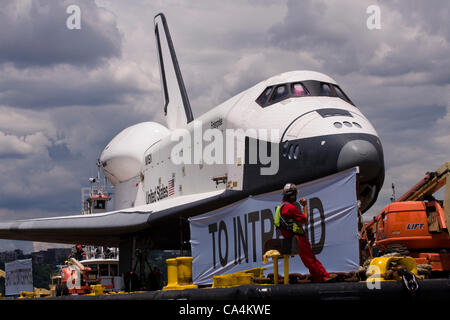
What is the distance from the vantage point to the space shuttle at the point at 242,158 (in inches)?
355

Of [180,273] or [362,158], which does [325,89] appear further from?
[180,273]

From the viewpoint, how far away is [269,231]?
7.17 meters

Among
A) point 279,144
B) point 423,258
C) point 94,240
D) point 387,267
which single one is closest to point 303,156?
point 279,144

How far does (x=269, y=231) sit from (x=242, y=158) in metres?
3.59

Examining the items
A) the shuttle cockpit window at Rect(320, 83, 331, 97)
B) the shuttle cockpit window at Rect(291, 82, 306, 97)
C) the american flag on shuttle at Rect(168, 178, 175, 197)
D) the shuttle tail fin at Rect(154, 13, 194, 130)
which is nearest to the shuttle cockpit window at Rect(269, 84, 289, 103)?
the shuttle cockpit window at Rect(291, 82, 306, 97)

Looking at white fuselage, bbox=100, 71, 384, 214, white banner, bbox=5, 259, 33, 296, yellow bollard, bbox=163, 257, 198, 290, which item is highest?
white fuselage, bbox=100, 71, 384, 214

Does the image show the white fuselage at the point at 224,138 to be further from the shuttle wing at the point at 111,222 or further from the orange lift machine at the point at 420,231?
the orange lift machine at the point at 420,231

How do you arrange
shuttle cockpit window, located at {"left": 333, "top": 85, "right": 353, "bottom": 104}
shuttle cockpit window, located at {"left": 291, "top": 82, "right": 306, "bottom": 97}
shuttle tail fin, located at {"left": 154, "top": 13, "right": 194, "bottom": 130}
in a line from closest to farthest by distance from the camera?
shuttle cockpit window, located at {"left": 291, "top": 82, "right": 306, "bottom": 97}, shuttle cockpit window, located at {"left": 333, "top": 85, "right": 353, "bottom": 104}, shuttle tail fin, located at {"left": 154, "top": 13, "right": 194, "bottom": 130}

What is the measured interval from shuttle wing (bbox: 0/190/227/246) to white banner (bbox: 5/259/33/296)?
2.75ft

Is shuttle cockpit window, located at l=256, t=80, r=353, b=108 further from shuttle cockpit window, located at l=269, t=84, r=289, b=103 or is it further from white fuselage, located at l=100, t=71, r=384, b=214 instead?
white fuselage, located at l=100, t=71, r=384, b=214

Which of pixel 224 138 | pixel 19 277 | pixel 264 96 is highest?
pixel 264 96

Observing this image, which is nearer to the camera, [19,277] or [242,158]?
[242,158]

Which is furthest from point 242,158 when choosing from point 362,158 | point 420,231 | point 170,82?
point 170,82

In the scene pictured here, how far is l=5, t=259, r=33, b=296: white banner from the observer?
1393cm
